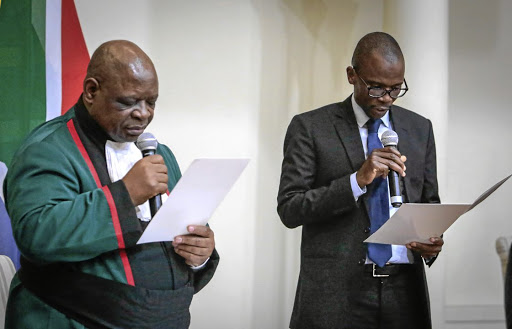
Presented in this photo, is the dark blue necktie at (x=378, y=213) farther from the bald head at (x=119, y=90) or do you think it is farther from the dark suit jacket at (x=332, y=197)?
the bald head at (x=119, y=90)

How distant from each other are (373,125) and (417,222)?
0.50 meters

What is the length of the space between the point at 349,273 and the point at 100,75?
126cm

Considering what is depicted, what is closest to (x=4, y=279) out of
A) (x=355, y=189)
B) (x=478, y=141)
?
(x=355, y=189)

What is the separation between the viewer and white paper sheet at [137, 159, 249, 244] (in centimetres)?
183

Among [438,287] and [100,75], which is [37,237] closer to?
[100,75]

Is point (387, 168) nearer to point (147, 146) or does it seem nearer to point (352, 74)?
point (352, 74)

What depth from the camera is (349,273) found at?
270 centimetres

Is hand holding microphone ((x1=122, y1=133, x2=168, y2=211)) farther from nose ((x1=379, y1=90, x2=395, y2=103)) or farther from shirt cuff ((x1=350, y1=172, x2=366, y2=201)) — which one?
nose ((x1=379, y1=90, x2=395, y2=103))

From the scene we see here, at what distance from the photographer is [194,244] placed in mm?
2025

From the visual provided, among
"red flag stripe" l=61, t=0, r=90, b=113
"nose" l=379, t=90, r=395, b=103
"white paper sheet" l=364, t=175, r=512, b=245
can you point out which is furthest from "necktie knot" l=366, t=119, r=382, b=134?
"red flag stripe" l=61, t=0, r=90, b=113

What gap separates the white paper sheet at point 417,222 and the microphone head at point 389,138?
0.31 m

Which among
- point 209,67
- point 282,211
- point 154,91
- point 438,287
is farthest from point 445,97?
point 154,91

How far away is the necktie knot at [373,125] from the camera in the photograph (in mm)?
2842

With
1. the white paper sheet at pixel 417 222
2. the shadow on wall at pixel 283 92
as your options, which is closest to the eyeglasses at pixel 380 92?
the white paper sheet at pixel 417 222
